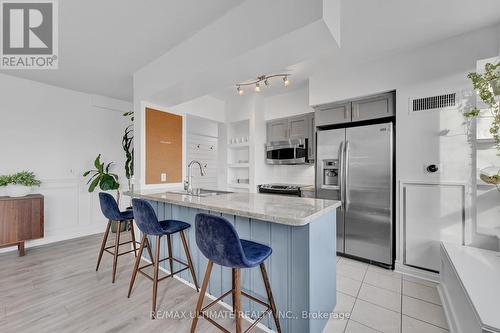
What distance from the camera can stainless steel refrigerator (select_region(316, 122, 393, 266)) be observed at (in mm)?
2717

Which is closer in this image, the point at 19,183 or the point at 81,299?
the point at 81,299

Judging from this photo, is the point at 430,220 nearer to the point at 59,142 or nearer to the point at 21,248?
the point at 21,248

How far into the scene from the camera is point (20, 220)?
10.2 feet

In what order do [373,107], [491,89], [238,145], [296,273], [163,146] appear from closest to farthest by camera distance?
[296,273] < [491,89] < [373,107] < [163,146] < [238,145]

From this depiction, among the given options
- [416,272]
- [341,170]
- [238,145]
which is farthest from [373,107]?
[238,145]

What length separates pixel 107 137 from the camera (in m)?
4.41

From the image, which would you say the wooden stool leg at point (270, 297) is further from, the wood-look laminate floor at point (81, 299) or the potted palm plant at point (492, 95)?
the potted palm plant at point (492, 95)

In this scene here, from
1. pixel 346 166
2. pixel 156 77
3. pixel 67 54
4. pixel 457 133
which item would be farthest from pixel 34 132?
pixel 457 133

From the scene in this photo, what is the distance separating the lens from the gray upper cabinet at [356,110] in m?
2.79

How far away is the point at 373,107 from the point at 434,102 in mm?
624

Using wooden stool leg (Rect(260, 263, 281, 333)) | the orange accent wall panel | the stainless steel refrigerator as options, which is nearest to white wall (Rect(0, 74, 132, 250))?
the orange accent wall panel

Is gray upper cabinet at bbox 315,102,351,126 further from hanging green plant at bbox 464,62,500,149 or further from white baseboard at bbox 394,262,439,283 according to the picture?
white baseboard at bbox 394,262,439,283

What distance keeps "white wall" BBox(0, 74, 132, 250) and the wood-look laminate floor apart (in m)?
1.03

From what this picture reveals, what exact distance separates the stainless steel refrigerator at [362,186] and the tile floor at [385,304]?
1.18ft
